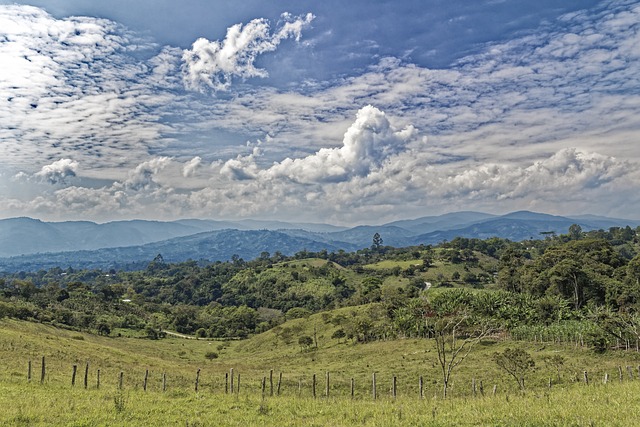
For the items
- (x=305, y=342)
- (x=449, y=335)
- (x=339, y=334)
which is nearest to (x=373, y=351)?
(x=449, y=335)

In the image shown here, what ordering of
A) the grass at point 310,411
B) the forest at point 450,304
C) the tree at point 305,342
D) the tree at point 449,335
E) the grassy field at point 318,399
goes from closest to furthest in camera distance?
the grass at point 310,411
the grassy field at point 318,399
the tree at point 449,335
the forest at point 450,304
the tree at point 305,342

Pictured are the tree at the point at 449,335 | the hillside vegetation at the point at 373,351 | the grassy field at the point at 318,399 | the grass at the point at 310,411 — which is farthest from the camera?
the tree at the point at 449,335

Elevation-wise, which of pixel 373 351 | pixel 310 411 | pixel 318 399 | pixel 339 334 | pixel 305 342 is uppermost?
pixel 310 411

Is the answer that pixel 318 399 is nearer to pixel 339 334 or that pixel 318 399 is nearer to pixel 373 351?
pixel 373 351

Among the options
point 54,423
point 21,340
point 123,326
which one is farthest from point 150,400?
point 123,326

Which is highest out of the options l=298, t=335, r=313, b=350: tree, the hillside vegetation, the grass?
the grass

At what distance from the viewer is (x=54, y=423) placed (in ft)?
52.3

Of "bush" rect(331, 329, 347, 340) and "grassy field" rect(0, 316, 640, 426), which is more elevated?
"grassy field" rect(0, 316, 640, 426)

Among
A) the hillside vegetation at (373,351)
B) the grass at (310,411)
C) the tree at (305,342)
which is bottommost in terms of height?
the tree at (305,342)

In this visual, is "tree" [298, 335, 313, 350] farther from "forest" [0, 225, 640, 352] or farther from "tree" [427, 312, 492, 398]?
"tree" [427, 312, 492, 398]

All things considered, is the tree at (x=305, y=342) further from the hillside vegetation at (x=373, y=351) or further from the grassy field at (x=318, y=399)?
the grassy field at (x=318, y=399)

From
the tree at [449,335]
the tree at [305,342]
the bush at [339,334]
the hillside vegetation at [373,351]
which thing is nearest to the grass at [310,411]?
the hillside vegetation at [373,351]

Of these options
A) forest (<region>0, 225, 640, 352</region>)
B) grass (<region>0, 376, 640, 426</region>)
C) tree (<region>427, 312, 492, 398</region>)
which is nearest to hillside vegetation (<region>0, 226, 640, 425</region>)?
grass (<region>0, 376, 640, 426</region>)

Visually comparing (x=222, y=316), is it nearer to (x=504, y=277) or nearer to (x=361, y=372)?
(x=504, y=277)
